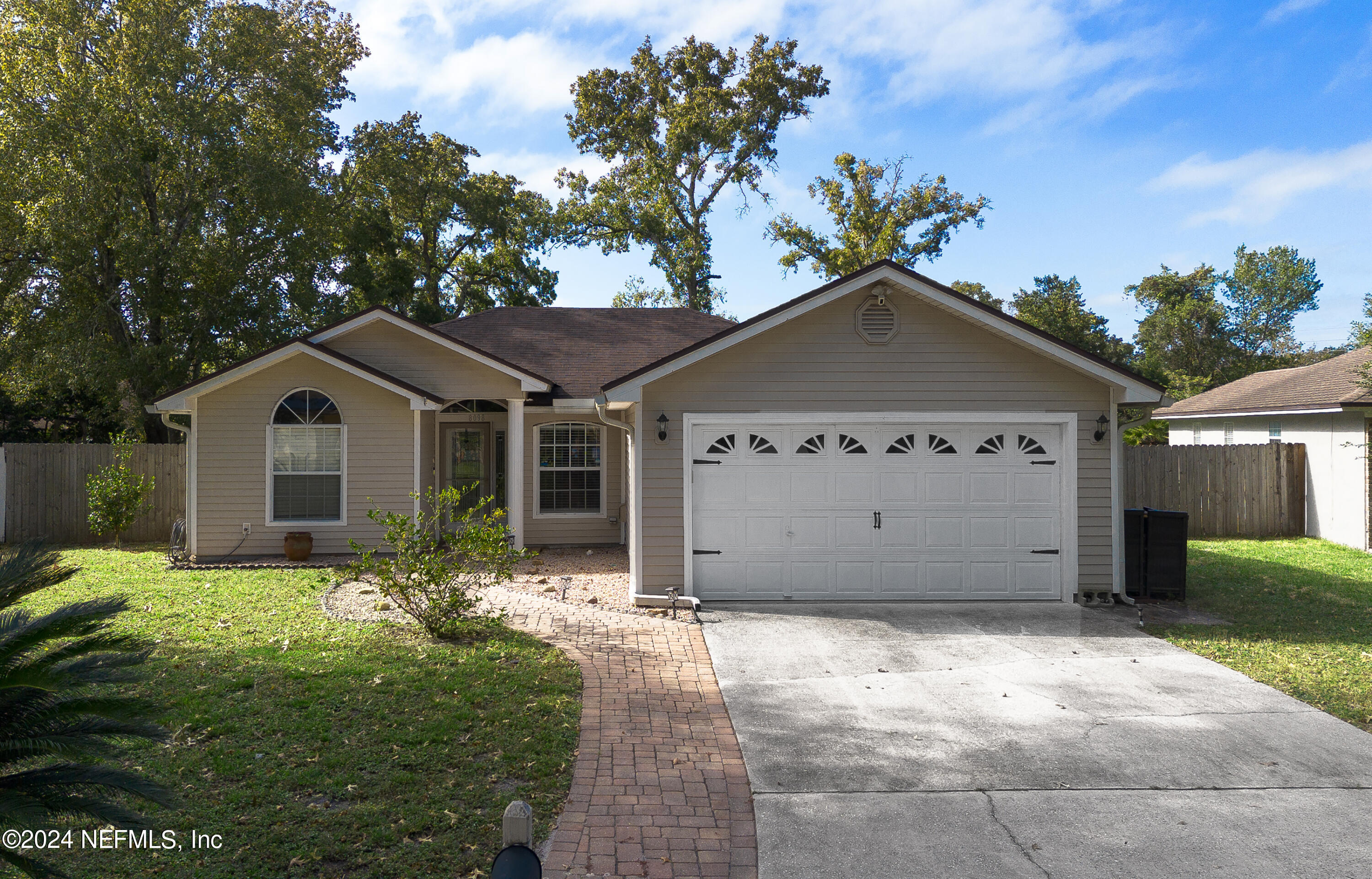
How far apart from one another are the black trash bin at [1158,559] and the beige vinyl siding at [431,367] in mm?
9365

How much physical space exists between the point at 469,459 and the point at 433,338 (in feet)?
8.81

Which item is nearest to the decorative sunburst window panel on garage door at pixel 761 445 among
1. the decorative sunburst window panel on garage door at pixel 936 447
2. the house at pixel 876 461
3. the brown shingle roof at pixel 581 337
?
the house at pixel 876 461

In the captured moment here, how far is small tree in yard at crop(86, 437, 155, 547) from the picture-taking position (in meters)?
14.7

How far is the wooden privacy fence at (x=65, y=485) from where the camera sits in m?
15.7

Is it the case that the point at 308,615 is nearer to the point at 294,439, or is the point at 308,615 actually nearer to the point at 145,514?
the point at 294,439

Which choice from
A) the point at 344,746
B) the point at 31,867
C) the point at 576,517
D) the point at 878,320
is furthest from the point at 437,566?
the point at 576,517

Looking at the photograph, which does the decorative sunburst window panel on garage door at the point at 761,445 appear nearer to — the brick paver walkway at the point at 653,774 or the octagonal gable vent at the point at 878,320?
the octagonal gable vent at the point at 878,320

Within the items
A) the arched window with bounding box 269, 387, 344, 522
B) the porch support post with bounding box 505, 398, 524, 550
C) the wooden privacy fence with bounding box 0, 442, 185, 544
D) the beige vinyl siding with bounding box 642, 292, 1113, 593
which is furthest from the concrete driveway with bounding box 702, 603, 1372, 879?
the wooden privacy fence with bounding box 0, 442, 185, 544

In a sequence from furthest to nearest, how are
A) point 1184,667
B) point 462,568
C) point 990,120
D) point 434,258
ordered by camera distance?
point 434,258, point 990,120, point 462,568, point 1184,667

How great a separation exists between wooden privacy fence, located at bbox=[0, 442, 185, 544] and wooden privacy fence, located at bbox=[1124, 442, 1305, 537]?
62.5 ft

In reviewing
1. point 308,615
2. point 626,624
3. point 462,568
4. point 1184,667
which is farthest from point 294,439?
point 1184,667

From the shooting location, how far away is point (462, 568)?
845cm

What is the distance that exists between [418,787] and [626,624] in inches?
173

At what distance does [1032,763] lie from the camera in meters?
5.32
